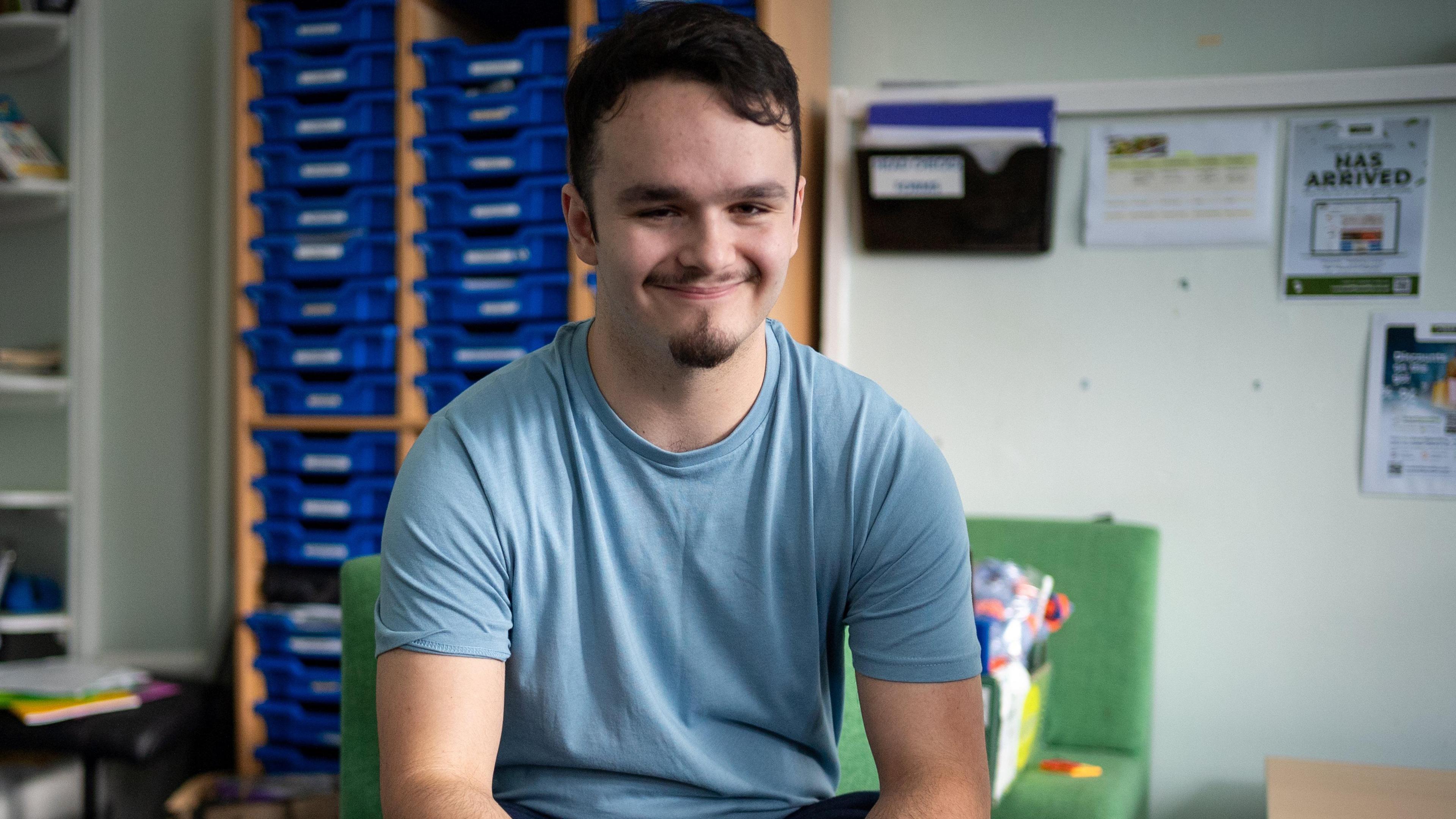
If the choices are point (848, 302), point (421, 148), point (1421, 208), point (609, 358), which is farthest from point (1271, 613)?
point (421, 148)

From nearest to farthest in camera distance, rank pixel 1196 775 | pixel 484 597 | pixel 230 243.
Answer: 1. pixel 484 597
2. pixel 1196 775
3. pixel 230 243

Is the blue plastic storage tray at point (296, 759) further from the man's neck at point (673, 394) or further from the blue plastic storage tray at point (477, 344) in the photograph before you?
the man's neck at point (673, 394)

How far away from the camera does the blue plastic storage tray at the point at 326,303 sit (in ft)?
6.78

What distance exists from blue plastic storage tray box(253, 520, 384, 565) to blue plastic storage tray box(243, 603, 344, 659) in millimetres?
95

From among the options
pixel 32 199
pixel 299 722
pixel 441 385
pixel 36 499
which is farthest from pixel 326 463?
pixel 32 199

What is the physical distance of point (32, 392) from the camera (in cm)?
230

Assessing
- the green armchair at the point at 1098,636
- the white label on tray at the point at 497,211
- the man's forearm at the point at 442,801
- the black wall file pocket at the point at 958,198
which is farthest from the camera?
the white label on tray at the point at 497,211

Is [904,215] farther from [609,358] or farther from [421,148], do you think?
[609,358]

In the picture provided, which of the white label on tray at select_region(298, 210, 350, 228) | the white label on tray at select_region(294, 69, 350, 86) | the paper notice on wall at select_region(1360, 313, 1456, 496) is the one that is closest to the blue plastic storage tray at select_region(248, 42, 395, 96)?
the white label on tray at select_region(294, 69, 350, 86)

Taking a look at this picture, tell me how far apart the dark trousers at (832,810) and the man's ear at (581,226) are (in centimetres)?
50

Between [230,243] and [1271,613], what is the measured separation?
90.1 inches

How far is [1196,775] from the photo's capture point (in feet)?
6.30

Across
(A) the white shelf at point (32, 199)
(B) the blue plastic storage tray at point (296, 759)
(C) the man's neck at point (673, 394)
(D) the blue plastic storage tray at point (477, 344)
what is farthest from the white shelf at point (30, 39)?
(C) the man's neck at point (673, 394)

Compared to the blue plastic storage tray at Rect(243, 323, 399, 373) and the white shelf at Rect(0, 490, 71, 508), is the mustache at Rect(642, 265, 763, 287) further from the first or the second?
the white shelf at Rect(0, 490, 71, 508)
